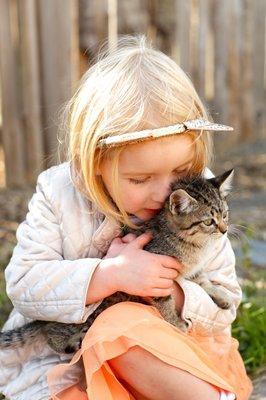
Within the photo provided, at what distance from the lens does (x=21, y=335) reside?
2705mm

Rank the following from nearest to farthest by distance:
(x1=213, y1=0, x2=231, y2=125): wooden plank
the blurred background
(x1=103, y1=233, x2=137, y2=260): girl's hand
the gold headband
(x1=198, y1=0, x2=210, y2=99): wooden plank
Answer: the gold headband, (x1=103, y1=233, x2=137, y2=260): girl's hand, the blurred background, (x1=198, y1=0, x2=210, y2=99): wooden plank, (x1=213, y1=0, x2=231, y2=125): wooden plank

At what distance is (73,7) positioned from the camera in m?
5.65

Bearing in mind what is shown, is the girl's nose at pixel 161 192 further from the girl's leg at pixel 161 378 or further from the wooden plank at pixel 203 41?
Result: the wooden plank at pixel 203 41

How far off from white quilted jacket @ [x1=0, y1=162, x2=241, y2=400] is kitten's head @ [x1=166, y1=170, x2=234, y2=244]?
0.74ft

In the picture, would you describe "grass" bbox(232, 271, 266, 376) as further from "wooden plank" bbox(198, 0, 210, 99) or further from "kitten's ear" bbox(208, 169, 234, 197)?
"wooden plank" bbox(198, 0, 210, 99)

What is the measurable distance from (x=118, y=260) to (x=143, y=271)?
0.31 feet

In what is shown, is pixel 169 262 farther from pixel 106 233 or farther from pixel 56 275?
pixel 56 275

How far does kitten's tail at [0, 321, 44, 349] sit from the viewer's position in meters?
2.71

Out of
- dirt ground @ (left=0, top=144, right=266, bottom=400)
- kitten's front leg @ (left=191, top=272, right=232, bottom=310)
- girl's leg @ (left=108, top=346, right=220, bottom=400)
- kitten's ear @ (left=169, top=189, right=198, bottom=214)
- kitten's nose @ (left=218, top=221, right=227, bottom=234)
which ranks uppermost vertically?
kitten's ear @ (left=169, top=189, right=198, bottom=214)

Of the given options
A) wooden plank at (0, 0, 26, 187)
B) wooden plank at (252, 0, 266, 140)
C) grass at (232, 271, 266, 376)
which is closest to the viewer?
grass at (232, 271, 266, 376)

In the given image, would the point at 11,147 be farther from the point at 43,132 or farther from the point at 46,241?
the point at 46,241

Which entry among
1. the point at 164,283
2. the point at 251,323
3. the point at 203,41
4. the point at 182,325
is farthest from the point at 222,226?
the point at 203,41

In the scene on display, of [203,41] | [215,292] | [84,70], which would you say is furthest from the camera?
[203,41]

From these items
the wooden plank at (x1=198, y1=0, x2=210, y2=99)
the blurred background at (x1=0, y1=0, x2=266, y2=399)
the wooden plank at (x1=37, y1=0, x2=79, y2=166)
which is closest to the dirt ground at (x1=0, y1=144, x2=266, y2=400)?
the blurred background at (x1=0, y1=0, x2=266, y2=399)
